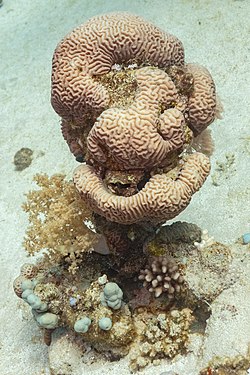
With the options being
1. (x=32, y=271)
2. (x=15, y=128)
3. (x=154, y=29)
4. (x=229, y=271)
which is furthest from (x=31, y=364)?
(x=15, y=128)

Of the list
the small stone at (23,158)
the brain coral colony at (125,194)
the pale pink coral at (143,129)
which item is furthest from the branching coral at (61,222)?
the small stone at (23,158)

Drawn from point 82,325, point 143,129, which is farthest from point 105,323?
point 143,129

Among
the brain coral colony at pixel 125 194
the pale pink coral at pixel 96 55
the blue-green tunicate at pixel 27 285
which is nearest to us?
the brain coral colony at pixel 125 194

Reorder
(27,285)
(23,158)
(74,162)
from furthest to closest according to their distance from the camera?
(23,158) → (74,162) → (27,285)

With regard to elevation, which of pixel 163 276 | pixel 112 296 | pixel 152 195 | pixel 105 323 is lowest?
pixel 105 323

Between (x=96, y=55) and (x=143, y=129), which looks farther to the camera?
(x=96, y=55)

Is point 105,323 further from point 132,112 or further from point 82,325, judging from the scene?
point 132,112

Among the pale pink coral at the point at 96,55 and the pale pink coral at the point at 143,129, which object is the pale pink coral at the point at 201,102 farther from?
the pale pink coral at the point at 96,55
